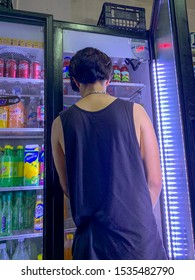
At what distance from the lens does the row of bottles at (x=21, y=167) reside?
137cm

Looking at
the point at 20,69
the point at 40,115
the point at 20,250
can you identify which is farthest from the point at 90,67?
the point at 20,250

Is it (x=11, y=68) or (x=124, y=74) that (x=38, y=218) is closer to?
(x=11, y=68)

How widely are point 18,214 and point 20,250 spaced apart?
26cm

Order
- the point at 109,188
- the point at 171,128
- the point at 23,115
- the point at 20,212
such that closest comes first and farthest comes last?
the point at 109,188 < the point at 171,128 < the point at 20,212 < the point at 23,115

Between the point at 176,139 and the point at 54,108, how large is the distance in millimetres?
678

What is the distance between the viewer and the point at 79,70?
942mm

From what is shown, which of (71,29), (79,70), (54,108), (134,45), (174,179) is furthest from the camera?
(134,45)

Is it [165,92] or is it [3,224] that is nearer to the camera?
[165,92]

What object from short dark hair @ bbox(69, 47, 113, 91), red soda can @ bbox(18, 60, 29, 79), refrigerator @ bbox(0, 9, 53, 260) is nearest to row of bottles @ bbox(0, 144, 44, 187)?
refrigerator @ bbox(0, 9, 53, 260)

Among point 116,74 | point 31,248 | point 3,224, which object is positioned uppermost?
point 116,74

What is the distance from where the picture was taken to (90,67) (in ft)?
3.03

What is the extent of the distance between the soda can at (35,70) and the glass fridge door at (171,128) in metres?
0.83

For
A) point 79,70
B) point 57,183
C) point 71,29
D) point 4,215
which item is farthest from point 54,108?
point 4,215
